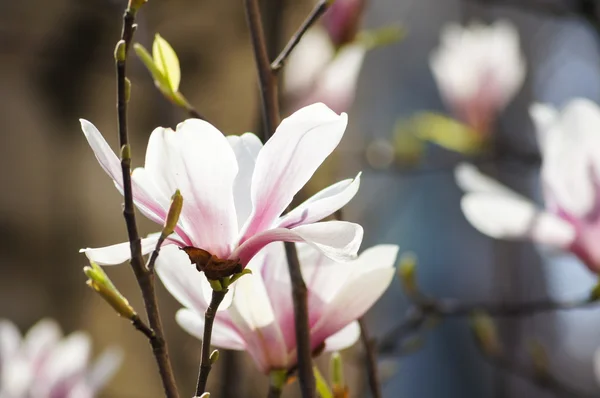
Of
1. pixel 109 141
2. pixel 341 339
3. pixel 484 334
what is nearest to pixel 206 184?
pixel 341 339

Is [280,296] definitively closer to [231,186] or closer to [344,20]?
[231,186]

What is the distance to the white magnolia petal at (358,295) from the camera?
334 mm

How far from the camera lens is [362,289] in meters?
0.33

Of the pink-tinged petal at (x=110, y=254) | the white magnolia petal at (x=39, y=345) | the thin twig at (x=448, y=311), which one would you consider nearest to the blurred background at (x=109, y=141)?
the thin twig at (x=448, y=311)

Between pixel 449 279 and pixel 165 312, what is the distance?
1.11 metres

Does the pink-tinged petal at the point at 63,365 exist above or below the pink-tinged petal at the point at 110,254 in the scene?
below

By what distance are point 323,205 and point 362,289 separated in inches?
3.2

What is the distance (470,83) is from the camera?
1.00 metres

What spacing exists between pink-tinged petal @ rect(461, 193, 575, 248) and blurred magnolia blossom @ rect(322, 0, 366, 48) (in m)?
0.36

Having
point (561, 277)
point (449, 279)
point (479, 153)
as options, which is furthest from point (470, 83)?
point (449, 279)

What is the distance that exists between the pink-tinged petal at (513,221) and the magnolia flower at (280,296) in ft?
0.32

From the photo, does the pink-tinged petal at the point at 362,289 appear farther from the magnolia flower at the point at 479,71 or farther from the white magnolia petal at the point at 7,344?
the magnolia flower at the point at 479,71

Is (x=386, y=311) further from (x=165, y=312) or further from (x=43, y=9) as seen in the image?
(x=43, y=9)

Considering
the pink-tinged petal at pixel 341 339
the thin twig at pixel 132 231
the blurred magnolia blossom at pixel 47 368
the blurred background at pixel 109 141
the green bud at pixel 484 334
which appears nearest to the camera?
the thin twig at pixel 132 231
